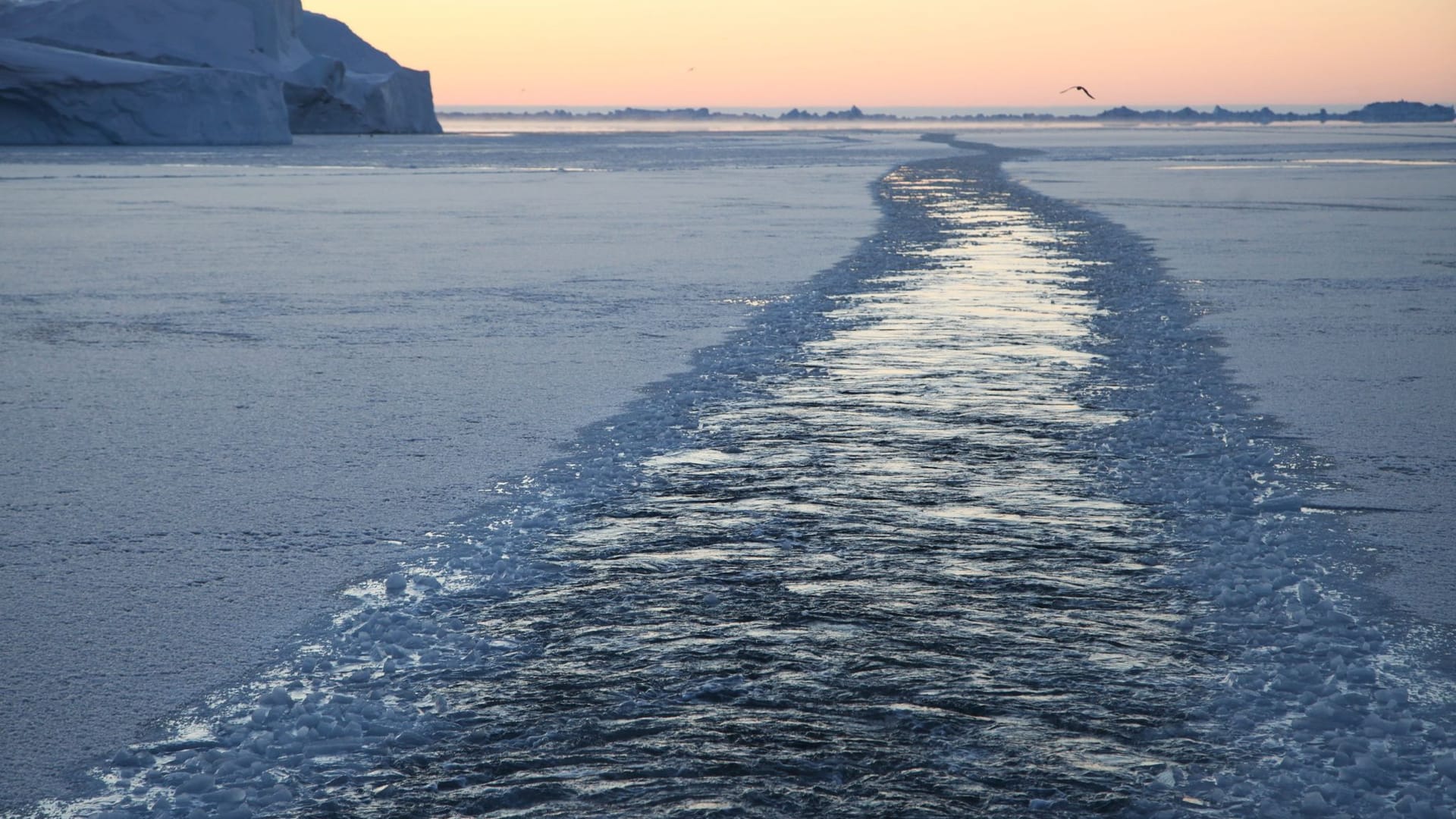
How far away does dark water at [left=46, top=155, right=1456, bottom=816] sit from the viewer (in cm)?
258

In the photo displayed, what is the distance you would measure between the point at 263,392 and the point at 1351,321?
686 cm

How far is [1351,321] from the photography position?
8641mm

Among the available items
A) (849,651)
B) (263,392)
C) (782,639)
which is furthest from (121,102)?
(849,651)

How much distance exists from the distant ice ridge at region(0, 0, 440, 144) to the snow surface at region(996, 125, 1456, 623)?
33131mm

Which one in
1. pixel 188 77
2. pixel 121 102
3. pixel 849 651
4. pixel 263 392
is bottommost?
pixel 849 651

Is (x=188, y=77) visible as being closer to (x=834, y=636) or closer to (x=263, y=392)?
(x=263, y=392)

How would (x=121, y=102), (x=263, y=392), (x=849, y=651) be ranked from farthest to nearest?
(x=121, y=102) < (x=263, y=392) < (x=849, y=651)

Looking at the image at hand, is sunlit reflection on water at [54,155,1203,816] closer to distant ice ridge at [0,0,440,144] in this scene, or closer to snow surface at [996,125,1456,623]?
snow surface at [996,125,1456,623]

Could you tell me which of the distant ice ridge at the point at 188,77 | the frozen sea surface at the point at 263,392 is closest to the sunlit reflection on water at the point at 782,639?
the frozen sea surface at the point at 263,392

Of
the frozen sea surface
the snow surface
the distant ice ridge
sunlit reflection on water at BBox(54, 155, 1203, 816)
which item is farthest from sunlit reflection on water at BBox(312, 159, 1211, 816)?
the distant ice ridge

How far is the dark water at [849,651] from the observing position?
2584 mm

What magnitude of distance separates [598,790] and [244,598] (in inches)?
61.1

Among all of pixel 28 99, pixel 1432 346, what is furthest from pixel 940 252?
pixel 28 99

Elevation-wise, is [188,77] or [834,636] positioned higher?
[188,77]
